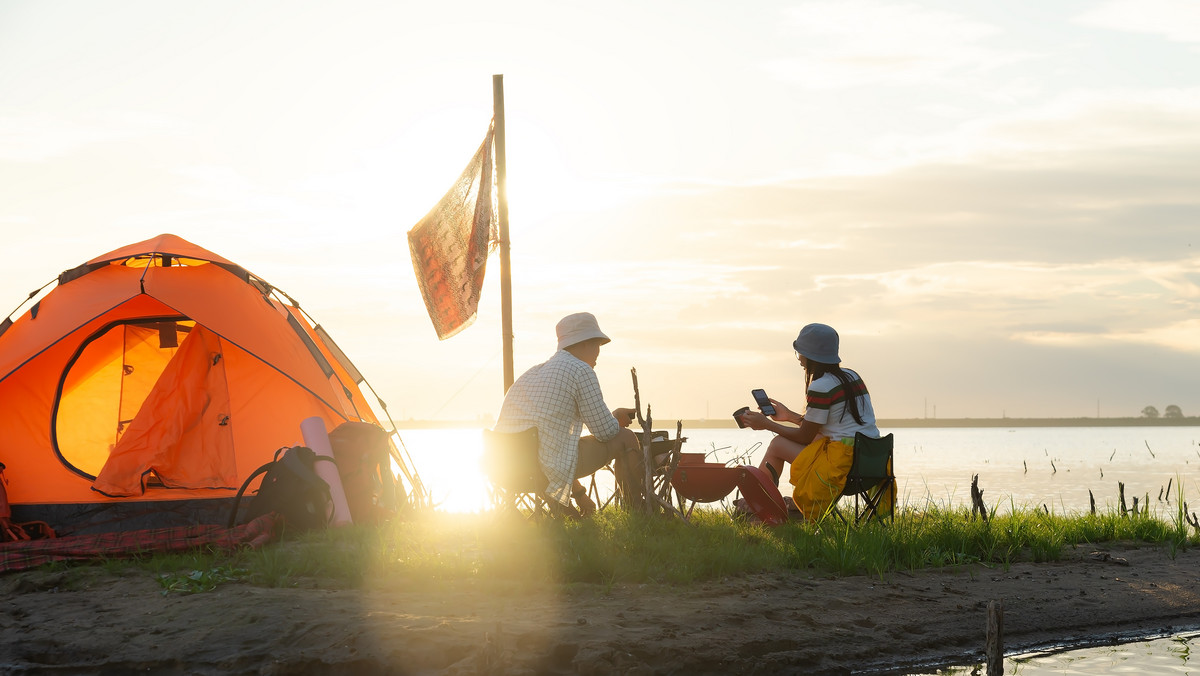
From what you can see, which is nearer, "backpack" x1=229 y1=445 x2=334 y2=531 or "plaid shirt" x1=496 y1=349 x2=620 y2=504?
"plaid shirt" x1=496 y1=349 x2=620 y2=504

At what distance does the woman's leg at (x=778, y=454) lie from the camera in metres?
7.65

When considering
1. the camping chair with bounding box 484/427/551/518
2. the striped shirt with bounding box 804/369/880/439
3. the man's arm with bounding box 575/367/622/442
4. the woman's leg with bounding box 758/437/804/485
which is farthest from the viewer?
the woman's leg with bounding box 758/437/804/485

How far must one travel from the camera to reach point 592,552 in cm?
602

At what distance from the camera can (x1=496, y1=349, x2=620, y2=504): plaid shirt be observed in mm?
7062

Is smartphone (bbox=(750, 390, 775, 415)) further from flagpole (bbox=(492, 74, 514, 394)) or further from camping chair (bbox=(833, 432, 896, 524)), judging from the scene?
flagpole (bbox=(492, 74, 514, 394))

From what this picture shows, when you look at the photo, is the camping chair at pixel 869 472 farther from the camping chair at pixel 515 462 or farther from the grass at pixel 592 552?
the camping chair at pixel 515 462

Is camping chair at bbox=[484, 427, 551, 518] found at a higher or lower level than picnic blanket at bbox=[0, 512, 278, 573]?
higher

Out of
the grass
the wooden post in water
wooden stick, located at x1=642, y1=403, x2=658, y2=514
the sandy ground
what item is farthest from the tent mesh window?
the wooden post in water

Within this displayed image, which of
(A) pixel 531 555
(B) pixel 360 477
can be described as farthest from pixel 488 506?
(A) pixel 531 555

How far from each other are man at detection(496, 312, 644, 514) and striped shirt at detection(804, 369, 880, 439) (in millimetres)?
1335

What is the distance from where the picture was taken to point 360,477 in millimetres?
7781

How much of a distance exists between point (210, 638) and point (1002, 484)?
2323 cm

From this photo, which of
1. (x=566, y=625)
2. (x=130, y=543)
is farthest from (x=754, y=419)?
(x=130, y=543)

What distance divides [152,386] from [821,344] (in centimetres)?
566
